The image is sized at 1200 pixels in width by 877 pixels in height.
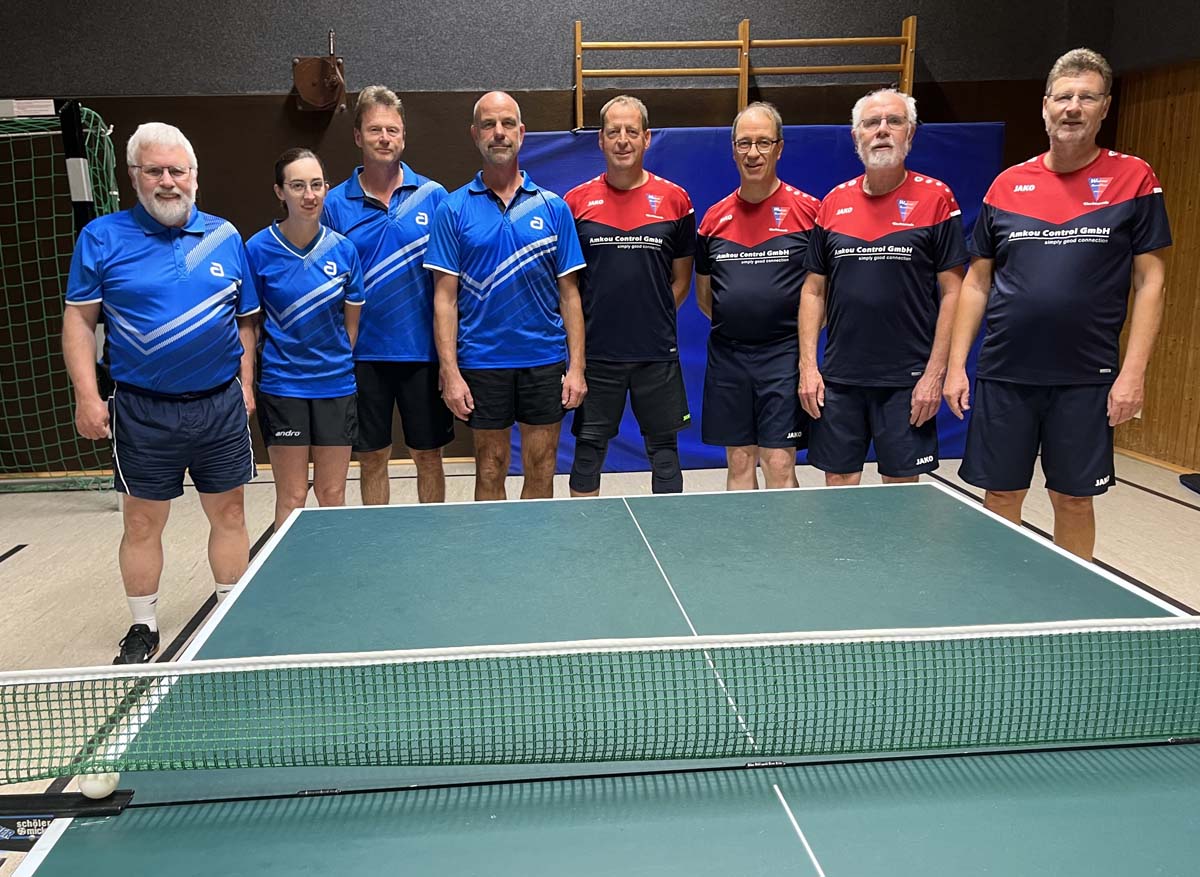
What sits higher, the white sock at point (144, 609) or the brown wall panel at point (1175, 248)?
the brown wall panel at point (1175, 248)

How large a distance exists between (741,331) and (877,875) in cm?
300

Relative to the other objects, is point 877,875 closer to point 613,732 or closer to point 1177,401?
point 613,732

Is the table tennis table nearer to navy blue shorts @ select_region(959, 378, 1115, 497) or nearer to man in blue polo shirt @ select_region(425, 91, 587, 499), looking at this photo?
navy blue shorts @ select_region(959, 378, 1115, 497)

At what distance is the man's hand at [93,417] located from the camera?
345 cm

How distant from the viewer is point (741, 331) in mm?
4062

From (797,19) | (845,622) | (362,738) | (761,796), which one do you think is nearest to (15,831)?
(362,738)

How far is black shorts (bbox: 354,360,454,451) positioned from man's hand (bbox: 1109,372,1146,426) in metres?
2.57

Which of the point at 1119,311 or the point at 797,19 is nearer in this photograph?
the point at 1119,311

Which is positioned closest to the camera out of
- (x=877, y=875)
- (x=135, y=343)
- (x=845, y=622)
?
(x=877, y=875)

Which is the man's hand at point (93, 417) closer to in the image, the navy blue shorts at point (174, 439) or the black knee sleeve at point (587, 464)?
the navy blue shorts at point (174, 439)

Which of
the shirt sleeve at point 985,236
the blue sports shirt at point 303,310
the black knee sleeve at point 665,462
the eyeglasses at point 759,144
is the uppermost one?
the eyeglasses at point 759,144

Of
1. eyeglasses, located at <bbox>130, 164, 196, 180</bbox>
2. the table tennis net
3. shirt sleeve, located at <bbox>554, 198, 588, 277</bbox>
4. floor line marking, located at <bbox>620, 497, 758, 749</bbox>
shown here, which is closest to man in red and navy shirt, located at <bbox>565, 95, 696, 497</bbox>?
shirt sleeve, located at <bbox>554, 198, 588, 277</bbox>

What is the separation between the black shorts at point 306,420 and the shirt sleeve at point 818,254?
1.92 m

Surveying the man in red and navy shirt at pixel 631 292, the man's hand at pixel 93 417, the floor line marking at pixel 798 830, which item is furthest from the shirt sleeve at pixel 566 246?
the floor line marking at pixel 798 830
